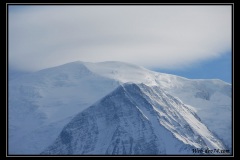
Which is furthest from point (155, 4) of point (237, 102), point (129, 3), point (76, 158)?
point (76, 158)

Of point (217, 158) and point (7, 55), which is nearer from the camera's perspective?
point (217, 158)

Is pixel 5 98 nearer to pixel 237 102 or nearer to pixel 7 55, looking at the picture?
pixel 7 55

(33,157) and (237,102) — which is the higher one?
(237,102)

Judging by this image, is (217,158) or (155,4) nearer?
(217,158)

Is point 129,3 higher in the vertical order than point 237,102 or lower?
higher

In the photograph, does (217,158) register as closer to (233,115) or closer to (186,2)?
(233,115)

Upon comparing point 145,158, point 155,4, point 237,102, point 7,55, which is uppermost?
point 155,4

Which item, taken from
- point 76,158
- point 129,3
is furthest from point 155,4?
point 76,158

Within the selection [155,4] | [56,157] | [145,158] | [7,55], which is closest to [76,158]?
[56,157]
